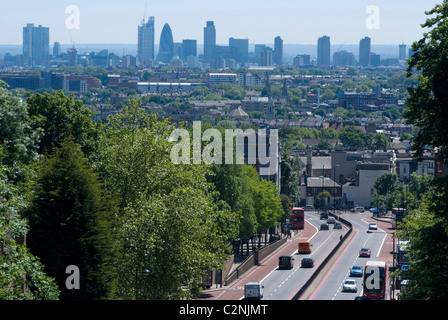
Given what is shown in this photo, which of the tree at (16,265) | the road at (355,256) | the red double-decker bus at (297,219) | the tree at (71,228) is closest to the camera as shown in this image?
the tree at (16,265)

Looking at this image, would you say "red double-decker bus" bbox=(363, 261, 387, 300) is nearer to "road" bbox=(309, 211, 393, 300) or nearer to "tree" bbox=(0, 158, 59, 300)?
"road" bbox=(309, 211, 393, 300)

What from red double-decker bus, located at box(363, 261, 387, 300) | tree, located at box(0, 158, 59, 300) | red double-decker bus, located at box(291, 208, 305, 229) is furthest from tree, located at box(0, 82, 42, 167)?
red double-decker bus, located at box(291, 208, 305, 229)

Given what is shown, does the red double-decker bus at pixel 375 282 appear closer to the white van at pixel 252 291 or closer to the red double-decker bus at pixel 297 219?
the white van at pixel 252 291

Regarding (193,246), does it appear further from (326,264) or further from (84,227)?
(326,264)

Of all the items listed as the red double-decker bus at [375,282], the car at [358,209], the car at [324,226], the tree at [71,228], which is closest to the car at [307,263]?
the red double-decker bus at [375,282]

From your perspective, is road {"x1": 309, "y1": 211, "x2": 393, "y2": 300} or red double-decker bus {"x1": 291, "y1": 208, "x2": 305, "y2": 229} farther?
red double-decker bus {"x1": 291, "y1": 208, "x2": 305, "y2": 229}
